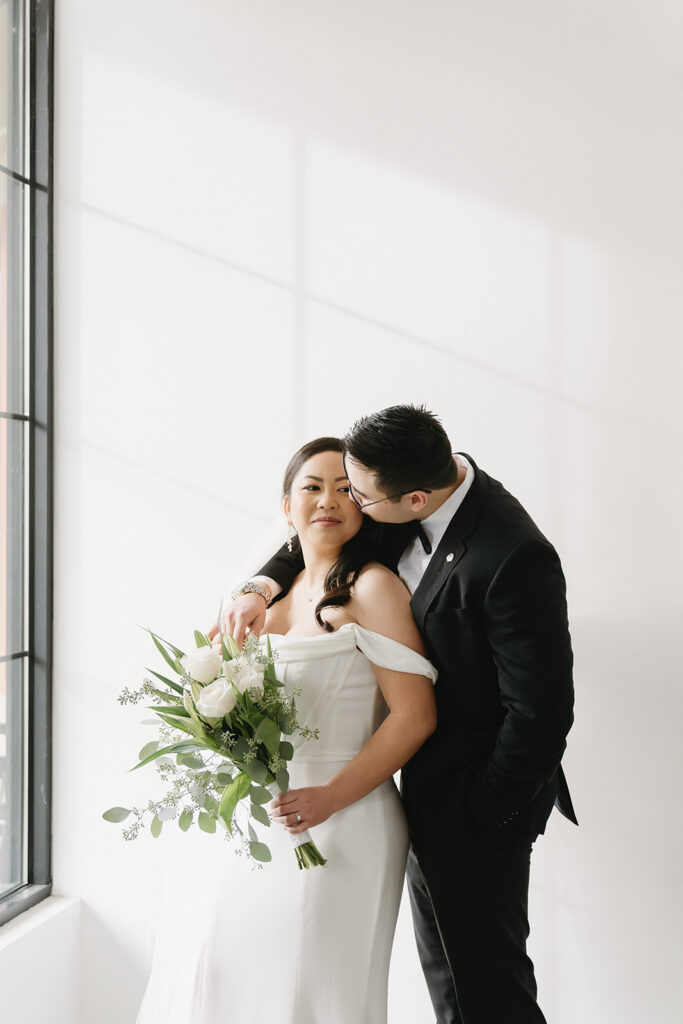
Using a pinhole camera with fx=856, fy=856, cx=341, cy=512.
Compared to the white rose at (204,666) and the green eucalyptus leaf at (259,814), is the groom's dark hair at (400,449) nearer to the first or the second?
the white rose at (204,666)

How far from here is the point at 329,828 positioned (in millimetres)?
1727

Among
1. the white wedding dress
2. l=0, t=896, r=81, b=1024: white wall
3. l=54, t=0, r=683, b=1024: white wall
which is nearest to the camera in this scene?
the white wedding dress

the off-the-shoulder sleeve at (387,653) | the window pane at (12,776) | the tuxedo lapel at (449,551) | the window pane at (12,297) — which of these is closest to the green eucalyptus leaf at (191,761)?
the off-the-shoulder sleeve at (387,653)

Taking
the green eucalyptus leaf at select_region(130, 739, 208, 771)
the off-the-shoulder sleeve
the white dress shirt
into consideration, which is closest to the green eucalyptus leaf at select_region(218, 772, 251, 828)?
the green eucalyptus leaf at select_region(130, 739, 208, 771)

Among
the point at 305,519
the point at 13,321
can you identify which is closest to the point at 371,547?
the point at 305,519

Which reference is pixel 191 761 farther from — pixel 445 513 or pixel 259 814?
pixel 445 513

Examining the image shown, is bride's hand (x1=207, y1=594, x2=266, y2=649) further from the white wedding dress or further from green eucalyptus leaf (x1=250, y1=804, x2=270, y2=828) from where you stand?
green eucalyptus leaf (x1=250, y1=804, x2=270, y2=828)

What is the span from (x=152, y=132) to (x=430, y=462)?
5.19ft

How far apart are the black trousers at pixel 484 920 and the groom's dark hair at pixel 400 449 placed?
0.74 m

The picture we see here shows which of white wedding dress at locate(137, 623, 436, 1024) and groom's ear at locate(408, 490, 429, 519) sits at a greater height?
→ groom's ear at locate(408, 490, 429, 519)

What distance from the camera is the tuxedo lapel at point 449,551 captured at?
1749 mm

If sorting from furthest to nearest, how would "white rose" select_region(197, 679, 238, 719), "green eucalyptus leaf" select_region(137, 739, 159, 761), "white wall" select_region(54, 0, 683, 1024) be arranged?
"white wall" select_region(54, 0, 683, 1024) < "green eucalyptus leaf" select_region(137, 739, 159, 761) < "white rose" select_region(197, 679, 238, 719)

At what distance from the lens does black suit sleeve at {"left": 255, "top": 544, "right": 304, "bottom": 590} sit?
200cm

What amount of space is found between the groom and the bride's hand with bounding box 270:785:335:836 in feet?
0.83
